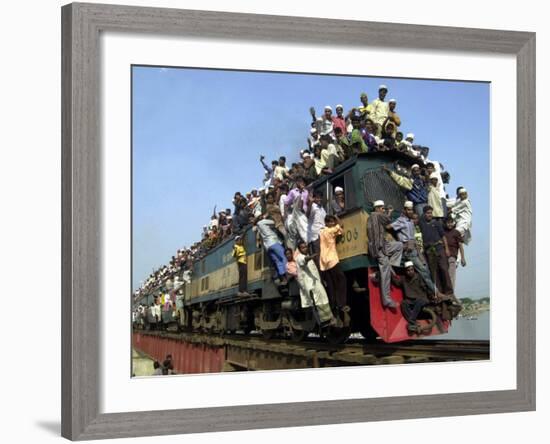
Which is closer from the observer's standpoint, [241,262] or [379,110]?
[241,262]

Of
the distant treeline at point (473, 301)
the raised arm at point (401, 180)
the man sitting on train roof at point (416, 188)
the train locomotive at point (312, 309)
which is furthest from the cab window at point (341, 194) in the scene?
the distant treeline at point (473, 301)

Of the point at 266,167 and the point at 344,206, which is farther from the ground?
the point at 266,167

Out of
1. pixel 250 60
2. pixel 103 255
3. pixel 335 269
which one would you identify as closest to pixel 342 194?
pixel 335 269

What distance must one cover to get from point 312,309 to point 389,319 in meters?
0.70

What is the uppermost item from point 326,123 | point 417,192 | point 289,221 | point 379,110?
point 379,110

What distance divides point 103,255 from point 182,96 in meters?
1.25

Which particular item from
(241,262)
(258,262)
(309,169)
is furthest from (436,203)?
(241,262)

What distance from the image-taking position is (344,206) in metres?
8.97

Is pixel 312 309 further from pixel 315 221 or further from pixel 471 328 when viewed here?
pixel 471 328

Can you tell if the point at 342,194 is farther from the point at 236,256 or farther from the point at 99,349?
the point at 99,349

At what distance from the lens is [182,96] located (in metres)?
8.41

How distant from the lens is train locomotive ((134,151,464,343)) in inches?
340

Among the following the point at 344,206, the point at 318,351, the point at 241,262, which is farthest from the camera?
the point at 344,206

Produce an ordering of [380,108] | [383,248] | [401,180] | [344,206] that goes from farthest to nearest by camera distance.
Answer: [401,180]
[383,248]
[380,108]
[344,206]
